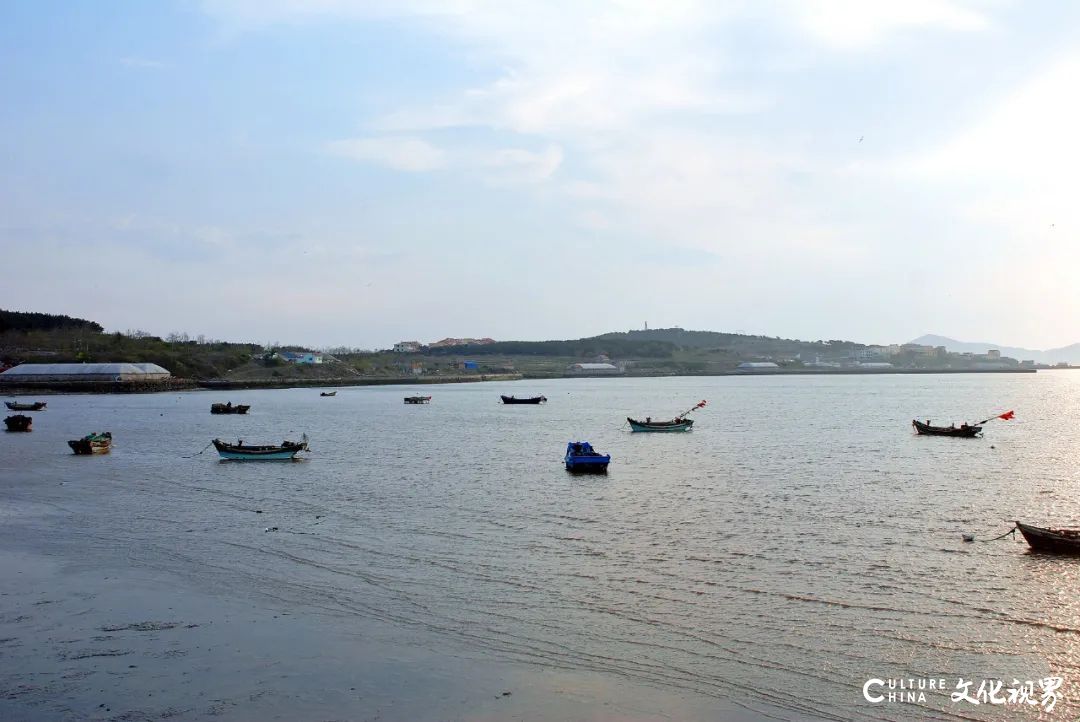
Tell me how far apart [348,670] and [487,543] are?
951cm

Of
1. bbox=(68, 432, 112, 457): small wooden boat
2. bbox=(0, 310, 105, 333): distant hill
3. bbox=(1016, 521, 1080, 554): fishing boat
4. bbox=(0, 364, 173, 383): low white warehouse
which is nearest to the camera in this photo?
bbox=(1016, 521, 1080, 554): fishing boat

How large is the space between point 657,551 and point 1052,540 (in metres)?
9.16

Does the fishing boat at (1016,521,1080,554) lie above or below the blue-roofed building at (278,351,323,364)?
below

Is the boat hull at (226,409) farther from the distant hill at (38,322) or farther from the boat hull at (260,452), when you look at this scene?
the distant hill at (38,322)

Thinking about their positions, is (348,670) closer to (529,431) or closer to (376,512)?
(376,512)

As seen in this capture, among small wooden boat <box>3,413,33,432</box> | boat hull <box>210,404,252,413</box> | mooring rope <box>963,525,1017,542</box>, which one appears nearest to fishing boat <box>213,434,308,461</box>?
small wooden boat <box>3,413,33,432</box>

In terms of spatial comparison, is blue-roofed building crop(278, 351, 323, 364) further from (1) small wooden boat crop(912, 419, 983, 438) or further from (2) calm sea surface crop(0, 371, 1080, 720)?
(1) small wooden boat crop(912, 419, 983, 438)

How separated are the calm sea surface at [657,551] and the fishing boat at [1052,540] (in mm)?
419

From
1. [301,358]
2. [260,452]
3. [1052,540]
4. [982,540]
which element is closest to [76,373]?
[301,358]

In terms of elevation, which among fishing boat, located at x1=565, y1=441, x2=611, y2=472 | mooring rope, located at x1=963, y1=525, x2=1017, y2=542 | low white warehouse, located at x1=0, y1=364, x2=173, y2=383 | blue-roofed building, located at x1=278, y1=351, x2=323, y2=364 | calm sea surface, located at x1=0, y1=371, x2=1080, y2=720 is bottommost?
calm sea surface, located at x1=0, y1=371, x2=1080, y2=720

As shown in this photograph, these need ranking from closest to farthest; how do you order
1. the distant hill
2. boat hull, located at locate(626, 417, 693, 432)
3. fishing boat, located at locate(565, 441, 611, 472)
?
fishing boat, located at locate(565, 441, 611, 472)
boat hull, located at locate(626, 417, 693, 432)
the distant hill

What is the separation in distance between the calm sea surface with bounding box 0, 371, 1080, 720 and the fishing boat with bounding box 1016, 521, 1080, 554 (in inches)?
16.5

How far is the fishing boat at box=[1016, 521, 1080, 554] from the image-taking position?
2053 centimetres

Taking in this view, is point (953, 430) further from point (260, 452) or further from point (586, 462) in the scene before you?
point (260, 452)
